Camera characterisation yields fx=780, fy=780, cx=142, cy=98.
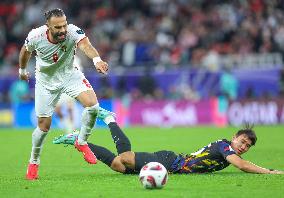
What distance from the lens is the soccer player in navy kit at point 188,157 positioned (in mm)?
10672

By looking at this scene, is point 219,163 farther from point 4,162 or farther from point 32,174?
point 4,162

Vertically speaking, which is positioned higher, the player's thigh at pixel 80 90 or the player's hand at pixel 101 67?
the player's hand at pixel 101 67

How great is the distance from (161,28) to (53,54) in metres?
18.1

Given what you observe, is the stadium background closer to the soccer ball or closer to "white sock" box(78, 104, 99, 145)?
"white sock" box(78, 104, 99, 145)

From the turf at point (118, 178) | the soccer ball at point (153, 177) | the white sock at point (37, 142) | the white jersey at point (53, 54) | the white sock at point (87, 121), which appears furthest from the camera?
the white sock at point (87, 121)

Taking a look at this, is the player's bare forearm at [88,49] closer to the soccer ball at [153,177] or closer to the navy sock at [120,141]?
the navy sock at [120,141]

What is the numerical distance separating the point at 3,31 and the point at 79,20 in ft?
10.0

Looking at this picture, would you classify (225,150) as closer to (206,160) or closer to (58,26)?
(206,160)

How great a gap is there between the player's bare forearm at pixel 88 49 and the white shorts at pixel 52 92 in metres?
0.60

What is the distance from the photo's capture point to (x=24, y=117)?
89.1 feet

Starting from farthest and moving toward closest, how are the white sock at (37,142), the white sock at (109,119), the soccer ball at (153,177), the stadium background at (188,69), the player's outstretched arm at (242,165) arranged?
the stadium background at (188,69)
the white sock at (109,119)
the white sock at (37,142)
the player's outstretched arm at (242,165)
the soccer ball at (153,177)

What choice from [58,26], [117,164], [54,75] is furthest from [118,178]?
[58,26]

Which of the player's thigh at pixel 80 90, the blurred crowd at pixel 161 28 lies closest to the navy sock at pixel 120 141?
the player's thigh at pixel 80 90

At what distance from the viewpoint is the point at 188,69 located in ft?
87.7
